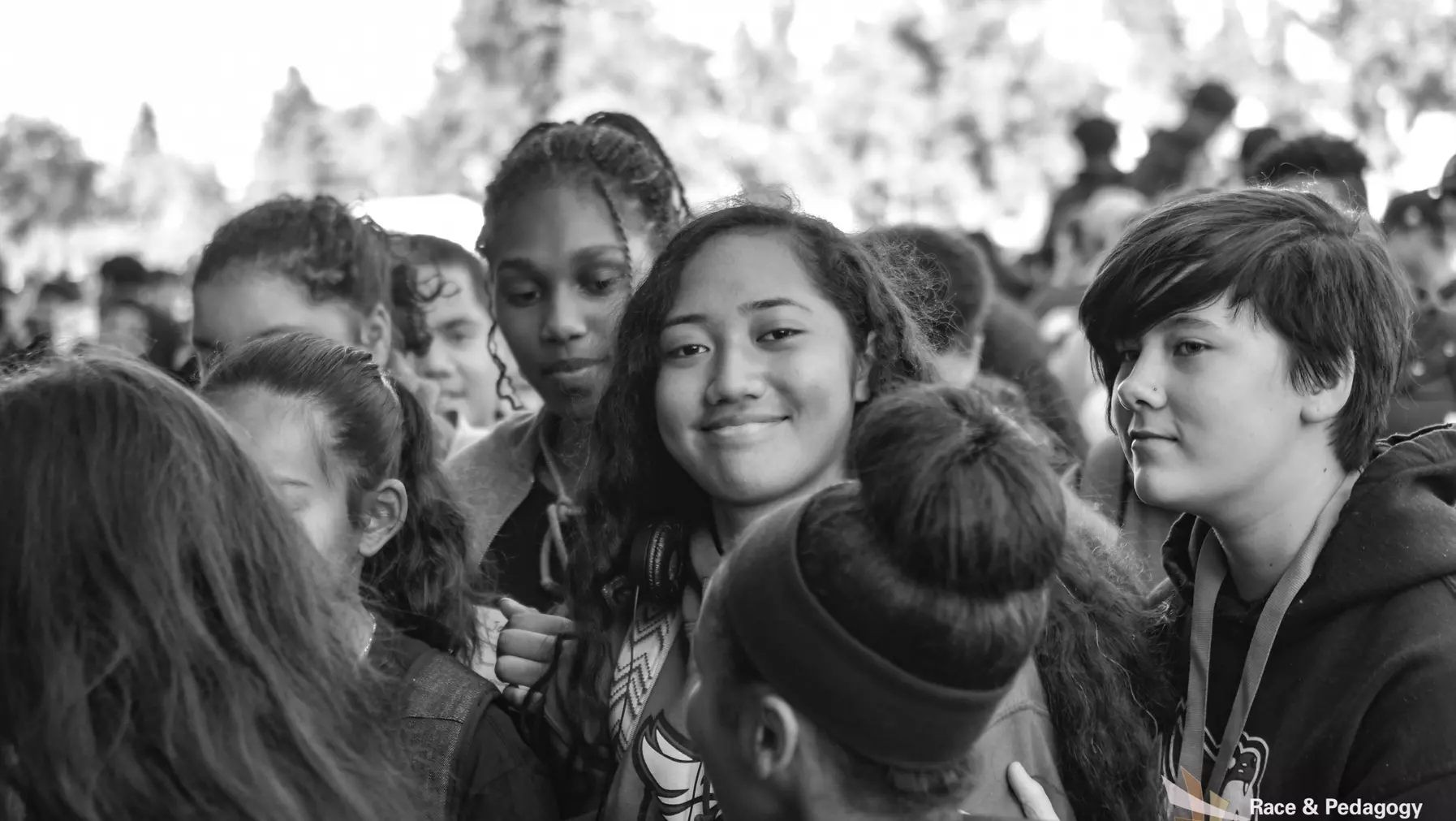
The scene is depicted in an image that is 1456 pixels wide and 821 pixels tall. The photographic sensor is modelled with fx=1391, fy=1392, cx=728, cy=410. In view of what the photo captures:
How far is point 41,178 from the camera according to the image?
1742 centimetres

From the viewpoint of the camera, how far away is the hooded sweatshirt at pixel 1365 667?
6.07 feet

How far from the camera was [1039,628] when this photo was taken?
1560mm

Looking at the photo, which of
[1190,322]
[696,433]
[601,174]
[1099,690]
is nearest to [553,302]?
[601,174]

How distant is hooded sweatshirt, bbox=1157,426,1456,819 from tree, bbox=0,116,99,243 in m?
18.1

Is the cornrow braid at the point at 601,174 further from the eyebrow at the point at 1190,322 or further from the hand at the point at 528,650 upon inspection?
the eyebrow at the point at 1190,322

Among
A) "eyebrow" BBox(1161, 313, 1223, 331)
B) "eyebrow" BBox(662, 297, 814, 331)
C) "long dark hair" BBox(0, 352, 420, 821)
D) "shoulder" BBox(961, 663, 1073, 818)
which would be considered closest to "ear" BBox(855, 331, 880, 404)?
"eyebrow" BBox(662, 297, 814, 331)

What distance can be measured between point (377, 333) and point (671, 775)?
1634 millimetres

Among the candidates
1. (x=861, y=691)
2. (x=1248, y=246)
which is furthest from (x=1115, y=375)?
(x=861, y=691)

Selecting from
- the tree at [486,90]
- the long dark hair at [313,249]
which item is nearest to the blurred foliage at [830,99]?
the tree at [486,90]

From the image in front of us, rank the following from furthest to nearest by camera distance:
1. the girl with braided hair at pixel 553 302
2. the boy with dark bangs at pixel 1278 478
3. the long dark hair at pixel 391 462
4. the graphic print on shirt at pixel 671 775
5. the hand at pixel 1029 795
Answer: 1. the girl with braided hair at pixel 553 302
2. the long dark hair at pixel 391 462
3. the graphic print on shirt at pixel 671 775
4. the boy with dark bangs at pixel 1278 478
5. the hand at pixel 1029 795

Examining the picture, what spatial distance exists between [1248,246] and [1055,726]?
79cm

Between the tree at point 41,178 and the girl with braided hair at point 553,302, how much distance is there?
645 inches

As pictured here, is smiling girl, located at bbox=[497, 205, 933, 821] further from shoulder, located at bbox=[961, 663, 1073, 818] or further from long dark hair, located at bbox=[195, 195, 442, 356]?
long dark hair, located at bbox=[195, 195, 442, 356]

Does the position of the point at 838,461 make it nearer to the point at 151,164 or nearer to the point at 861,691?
the point at 861,691
